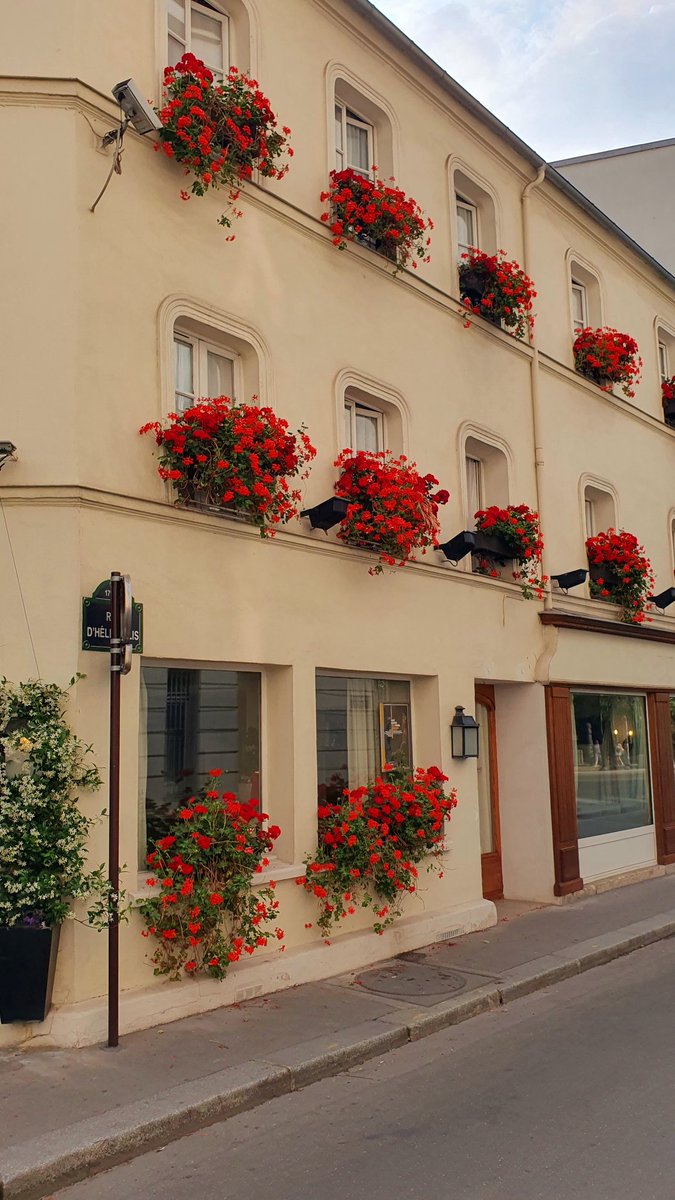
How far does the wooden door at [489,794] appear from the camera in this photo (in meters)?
12.6

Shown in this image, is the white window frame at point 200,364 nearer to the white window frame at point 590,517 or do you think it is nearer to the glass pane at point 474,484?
the glass pane at point 474,484

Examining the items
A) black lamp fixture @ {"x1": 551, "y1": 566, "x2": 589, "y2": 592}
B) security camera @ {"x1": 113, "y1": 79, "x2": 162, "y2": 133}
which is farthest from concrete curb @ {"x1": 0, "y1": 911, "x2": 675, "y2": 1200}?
security camera @ {"x1": 113, "y1": 79, "x2": 162, "y2": 133}

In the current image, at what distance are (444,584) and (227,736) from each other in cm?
322

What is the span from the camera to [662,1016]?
796 centimetres

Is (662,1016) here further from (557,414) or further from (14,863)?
(557,414)

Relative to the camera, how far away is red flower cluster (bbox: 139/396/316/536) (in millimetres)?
8023

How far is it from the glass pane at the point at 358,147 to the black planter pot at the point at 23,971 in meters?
8.06

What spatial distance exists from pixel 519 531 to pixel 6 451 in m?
6.23

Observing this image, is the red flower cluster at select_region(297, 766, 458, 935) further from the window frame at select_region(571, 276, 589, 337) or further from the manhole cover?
the window frame at select_region(571, 276, 589, 337)

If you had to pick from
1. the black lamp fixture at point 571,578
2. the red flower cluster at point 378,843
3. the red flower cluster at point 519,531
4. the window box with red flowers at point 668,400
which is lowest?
the red flower cluster at point 378,843

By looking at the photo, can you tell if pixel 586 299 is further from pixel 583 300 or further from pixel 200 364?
pixel 200 364

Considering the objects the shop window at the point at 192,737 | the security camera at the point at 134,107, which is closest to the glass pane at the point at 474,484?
the shop window at the point at 192,737

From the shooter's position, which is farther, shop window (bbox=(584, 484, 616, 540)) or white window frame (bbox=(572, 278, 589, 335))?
white window frame (bbox=(572, 278, 589, 335))

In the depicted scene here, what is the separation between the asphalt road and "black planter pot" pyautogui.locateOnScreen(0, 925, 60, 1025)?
1.58m
